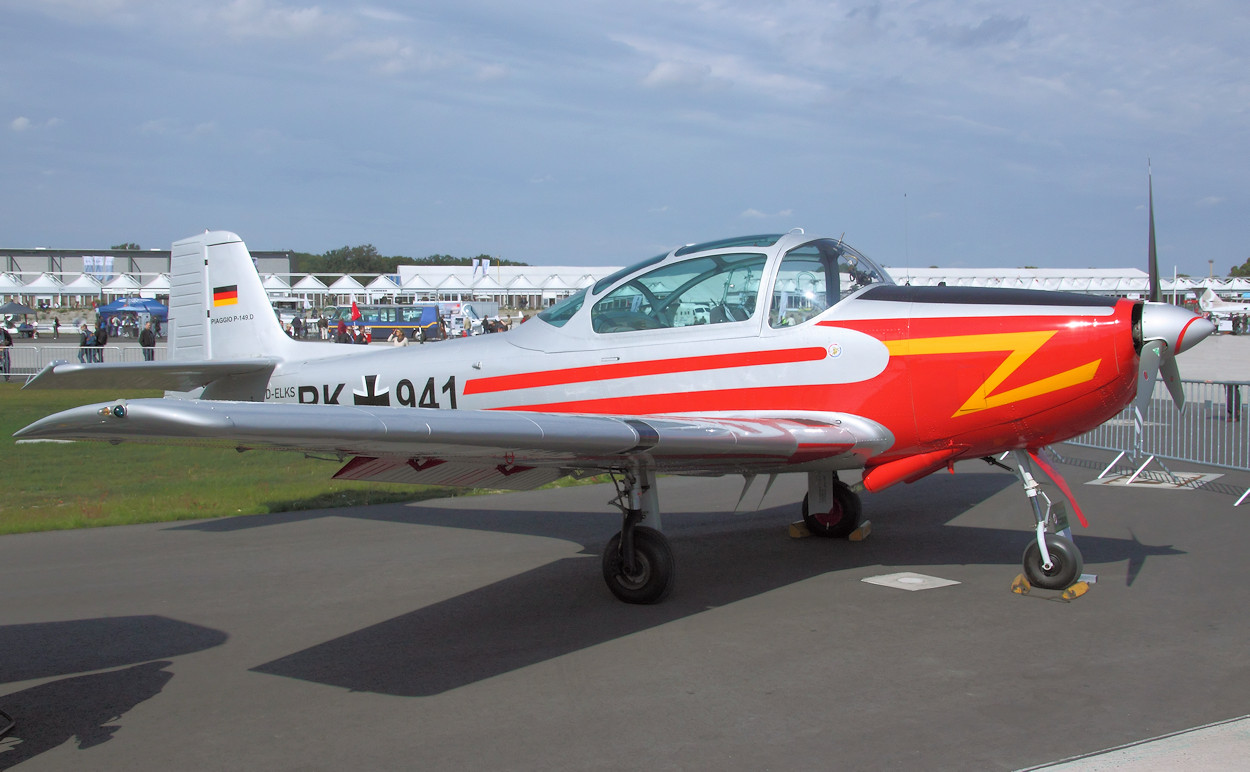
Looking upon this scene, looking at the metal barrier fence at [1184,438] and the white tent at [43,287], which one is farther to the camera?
the white tent at [43,287]

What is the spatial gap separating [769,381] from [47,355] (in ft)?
105

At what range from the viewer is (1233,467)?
34.9ft

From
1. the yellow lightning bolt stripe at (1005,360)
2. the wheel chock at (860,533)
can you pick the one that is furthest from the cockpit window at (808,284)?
the wheel chock at (860,533)

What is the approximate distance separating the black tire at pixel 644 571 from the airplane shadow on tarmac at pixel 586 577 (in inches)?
4.2

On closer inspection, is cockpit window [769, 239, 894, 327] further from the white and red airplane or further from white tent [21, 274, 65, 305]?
white tent [21, 274, 65, 305]

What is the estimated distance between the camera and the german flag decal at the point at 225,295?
9.42 meters

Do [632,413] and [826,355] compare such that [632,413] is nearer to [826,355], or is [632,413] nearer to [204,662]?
[826,355]

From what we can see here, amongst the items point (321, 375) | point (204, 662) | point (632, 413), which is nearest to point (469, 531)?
point (321, 375)

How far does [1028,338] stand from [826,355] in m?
1.24

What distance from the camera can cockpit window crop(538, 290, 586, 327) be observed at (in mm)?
6984

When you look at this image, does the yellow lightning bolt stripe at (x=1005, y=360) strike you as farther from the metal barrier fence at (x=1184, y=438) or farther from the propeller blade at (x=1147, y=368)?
the metal barrier fence at (x=1184, y=438)

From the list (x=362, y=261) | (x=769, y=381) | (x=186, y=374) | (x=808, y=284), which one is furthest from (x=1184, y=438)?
(x=362, y=261)

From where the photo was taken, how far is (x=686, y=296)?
6.49m

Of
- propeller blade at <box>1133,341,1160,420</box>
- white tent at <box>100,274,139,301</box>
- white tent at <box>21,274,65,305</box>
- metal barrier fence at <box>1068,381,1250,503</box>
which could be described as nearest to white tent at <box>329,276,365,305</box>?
white tent at <box>100,274,139,301</box>
